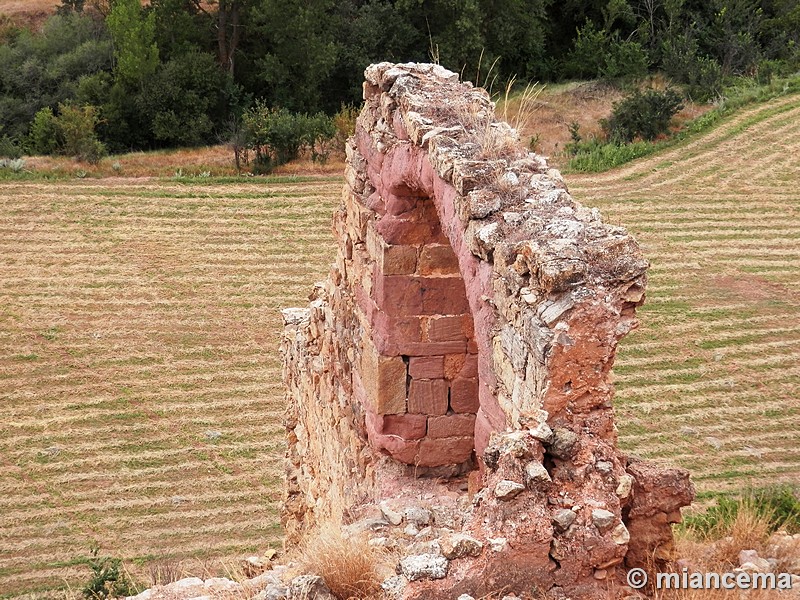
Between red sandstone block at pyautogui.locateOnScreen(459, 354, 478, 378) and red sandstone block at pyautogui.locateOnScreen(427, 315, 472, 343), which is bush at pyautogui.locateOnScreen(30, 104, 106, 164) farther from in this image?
red sandstone block at pyautogui.locateOnScreen(459, 354, 478, 378)

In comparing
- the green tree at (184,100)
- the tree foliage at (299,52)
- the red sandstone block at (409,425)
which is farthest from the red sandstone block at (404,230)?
the green tree at (184,100)

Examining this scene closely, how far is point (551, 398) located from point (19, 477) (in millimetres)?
12849

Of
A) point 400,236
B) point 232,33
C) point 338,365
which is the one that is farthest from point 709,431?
point 232,33

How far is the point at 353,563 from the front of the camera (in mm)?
5031

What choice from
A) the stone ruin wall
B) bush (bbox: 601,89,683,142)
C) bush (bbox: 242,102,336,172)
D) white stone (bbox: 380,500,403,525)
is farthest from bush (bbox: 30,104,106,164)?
white stone (bbox: 380,500,403,525)

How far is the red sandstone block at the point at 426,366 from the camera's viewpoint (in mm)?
7719

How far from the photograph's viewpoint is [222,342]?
65.0 feet

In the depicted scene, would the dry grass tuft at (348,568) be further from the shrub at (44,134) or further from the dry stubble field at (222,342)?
the shrub at (44,134)

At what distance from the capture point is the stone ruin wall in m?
4.75

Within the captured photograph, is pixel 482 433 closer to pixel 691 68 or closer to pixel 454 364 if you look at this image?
pixel 454 364

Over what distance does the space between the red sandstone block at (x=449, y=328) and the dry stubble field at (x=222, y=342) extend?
256 inches

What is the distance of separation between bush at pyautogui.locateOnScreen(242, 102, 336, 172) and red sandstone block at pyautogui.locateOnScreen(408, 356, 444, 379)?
66.2ft

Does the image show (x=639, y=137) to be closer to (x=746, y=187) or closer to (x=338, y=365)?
(x=746, y=187)

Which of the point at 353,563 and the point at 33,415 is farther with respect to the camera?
the point at 33,415
